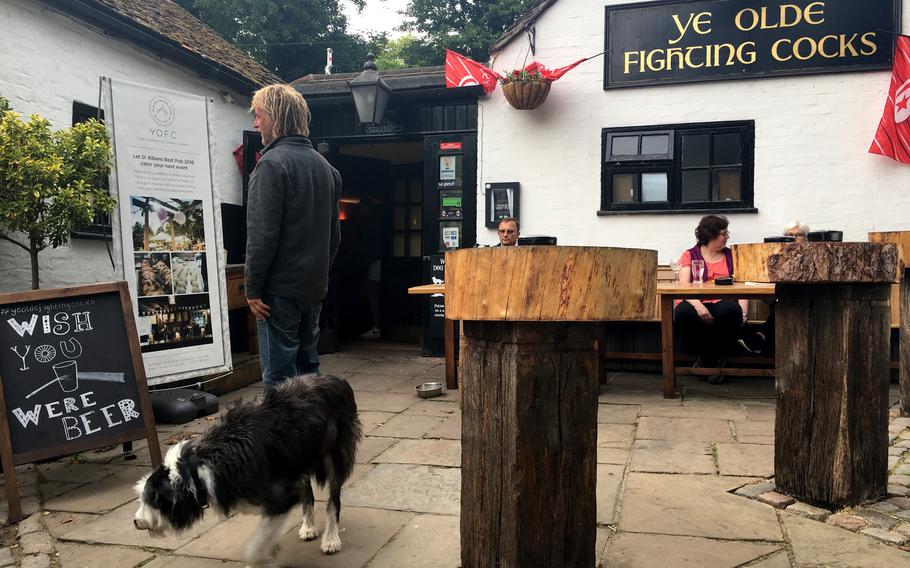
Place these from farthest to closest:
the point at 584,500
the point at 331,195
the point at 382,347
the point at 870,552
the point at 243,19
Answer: the point at 243,19, the point at 382,347, the point at 331,195, the point at 870,552, the point at 584,500

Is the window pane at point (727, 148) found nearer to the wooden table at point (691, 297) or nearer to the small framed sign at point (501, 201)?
the wooden table at point (691, 297)

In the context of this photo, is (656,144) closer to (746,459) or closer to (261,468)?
(746,459)

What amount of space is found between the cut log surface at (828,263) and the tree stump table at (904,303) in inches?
65.5

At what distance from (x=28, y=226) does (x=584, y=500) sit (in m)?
4.26

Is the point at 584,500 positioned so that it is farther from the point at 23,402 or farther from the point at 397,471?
the point at 23,402

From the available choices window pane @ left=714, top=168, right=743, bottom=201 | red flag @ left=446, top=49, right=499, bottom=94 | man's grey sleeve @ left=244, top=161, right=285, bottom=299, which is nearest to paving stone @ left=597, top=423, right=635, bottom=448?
man's grey sleeve @ left=244, top=161, right=285, bottom=299

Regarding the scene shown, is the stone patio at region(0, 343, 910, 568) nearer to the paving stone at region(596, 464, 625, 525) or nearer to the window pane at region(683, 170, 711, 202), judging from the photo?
the paving stone at region(596, 464, 625, 525)

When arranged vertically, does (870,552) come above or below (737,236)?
below

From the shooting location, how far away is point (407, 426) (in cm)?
473

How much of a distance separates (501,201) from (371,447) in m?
4.10

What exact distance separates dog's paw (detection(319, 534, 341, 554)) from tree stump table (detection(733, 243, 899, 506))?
209 cm

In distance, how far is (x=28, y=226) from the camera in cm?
449

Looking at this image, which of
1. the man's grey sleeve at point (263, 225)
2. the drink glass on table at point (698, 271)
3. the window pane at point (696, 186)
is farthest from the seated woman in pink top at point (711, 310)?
the man's grey sleeve at point (263, 225)

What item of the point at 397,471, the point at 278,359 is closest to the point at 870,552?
the point at 397,471
